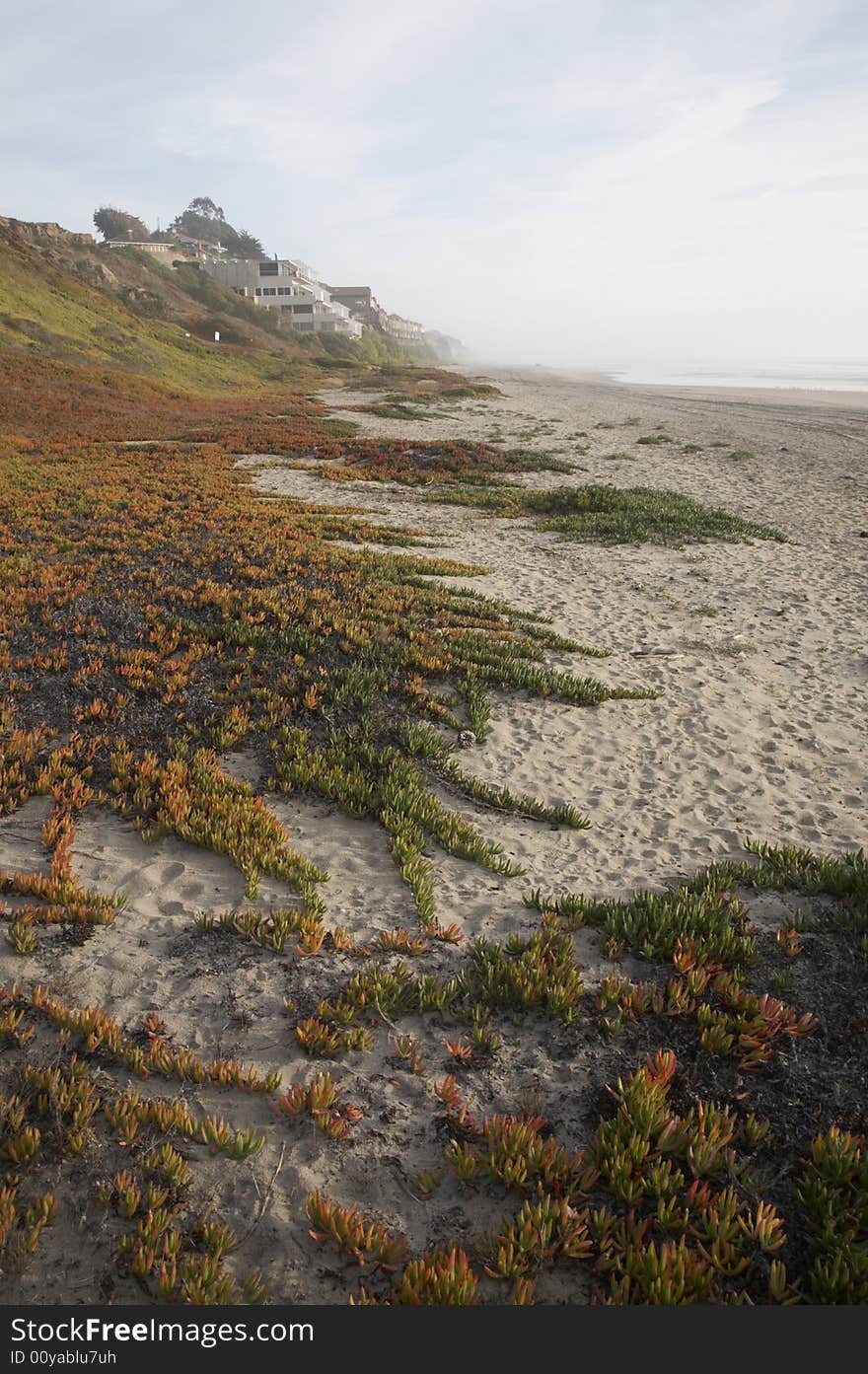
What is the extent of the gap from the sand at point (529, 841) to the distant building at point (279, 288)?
427ft

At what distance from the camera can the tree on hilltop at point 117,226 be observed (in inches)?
5330

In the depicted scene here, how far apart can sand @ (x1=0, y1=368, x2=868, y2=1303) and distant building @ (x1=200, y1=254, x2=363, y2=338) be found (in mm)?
130154

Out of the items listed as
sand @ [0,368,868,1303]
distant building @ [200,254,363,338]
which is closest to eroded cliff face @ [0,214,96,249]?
distant building @ [200,254,363,338]

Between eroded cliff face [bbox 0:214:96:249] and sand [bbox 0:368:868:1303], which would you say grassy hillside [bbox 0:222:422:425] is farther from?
sand [bbox 0:368:868:1303]

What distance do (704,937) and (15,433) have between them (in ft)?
114

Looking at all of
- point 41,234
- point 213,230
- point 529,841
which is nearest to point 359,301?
point 213,230

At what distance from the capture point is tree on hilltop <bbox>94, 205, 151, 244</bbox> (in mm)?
135375

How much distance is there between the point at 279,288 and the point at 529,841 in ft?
483

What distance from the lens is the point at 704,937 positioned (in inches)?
225

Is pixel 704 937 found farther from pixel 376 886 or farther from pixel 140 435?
pixel 140 435

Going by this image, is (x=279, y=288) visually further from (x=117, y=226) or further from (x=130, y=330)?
(x=130, y=330)

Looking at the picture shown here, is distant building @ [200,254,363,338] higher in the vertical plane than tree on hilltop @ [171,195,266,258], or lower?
lower

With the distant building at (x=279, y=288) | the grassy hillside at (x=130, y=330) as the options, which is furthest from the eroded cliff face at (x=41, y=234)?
the distant building at (x=279, y=288)

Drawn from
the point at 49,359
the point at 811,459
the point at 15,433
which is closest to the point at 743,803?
the point at 811,459
